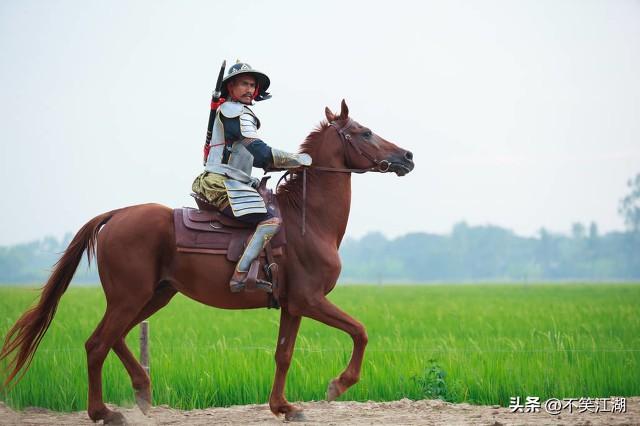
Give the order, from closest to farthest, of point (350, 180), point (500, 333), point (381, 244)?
1. point (350, 180)
2. point (500, 333)
3. point (381, 244)

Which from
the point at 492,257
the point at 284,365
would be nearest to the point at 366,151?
the point at 284,365

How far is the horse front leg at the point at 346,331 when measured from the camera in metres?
6.82

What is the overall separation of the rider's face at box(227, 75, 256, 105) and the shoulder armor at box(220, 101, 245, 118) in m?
0.18

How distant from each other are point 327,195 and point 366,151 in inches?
21.1

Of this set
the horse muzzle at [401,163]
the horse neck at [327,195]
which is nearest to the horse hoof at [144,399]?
the horse neck at [327,195]

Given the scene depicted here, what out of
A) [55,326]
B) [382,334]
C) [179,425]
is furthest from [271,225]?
[55,326]

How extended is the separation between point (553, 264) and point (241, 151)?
443 ft

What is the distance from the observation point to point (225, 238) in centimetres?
712

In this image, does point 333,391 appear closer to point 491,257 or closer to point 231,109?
point 231,109

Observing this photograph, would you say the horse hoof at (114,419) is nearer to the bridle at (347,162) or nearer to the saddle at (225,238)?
the saddle at (225,238)

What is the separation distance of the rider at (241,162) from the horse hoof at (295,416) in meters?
1.28

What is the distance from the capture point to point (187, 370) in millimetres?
9492

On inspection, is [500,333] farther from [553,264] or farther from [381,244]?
[381,244]

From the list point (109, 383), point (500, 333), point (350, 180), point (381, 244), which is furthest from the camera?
point (381, 244)
